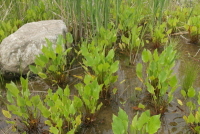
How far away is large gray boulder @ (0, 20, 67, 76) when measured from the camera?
238cm

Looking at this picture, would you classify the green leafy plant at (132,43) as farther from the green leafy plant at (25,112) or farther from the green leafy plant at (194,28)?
the green leafy plant at (25,112)

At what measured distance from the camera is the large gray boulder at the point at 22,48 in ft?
7.81

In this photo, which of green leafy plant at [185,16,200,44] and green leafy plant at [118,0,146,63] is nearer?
green leafy plant at [118,0,146,63]

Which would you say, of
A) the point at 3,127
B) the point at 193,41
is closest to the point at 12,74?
the point at 3,127

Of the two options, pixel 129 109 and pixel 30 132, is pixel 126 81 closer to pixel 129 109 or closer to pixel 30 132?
pixel 129 109

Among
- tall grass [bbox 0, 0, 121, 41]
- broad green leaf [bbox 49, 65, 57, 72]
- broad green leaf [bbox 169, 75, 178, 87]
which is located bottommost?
broad green leaf [bbox 49, 65, 57, 72]

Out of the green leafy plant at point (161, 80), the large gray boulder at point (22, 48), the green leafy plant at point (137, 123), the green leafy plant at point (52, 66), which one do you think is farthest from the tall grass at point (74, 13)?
the green leafy plant at point (137, 123)

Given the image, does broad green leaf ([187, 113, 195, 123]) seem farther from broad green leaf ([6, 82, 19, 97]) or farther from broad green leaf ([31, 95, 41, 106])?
broad green leaf ([6, 82, 19, 97])

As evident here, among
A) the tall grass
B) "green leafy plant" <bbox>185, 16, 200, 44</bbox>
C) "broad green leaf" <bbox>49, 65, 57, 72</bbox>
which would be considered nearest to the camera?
"broad green leaf" <bbox>49, 65, 57, 72</bbox>

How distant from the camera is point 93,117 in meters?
1.70

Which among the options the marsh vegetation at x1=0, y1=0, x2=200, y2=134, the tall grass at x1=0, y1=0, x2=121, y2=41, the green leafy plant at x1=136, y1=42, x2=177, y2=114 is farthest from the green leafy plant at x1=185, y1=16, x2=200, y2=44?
the green leafy plant at x1=136, y1=42, x2=177, y2=114

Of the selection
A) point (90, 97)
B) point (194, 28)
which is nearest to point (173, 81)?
point (90, 97)

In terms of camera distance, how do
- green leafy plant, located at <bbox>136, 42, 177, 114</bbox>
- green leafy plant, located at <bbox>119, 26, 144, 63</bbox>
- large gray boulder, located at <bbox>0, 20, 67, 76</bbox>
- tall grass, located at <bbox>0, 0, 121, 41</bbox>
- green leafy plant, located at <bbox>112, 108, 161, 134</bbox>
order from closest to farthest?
1. green leafy plant, located at <bbox>112, 108, 161, 134</bbox>
2. green leafy plant, located at <bbox>136, 42, 177, 114</bbox>
3. large gray boulder, located at <bbox>0, 20, 67, 76</bbox>
4. green leafy plant, located at <bbox>119, 26, 144, 63</bbox>
5. tall grass, located at <bbox>0, 0, 121, 41</bbox>

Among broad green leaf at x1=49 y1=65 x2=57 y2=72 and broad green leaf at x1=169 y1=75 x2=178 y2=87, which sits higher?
broad green leaf at x1=169 y1=75 x2=178 y2=87
